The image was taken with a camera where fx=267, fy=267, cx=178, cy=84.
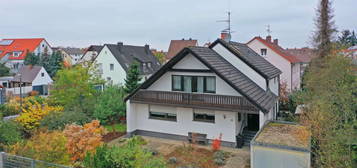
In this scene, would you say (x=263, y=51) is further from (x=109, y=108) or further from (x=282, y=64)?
(x=109, y=108)

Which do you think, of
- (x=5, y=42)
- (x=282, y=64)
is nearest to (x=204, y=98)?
(x=282, y=64)

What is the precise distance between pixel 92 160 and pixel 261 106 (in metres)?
9.41

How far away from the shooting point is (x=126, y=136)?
60.6 ft

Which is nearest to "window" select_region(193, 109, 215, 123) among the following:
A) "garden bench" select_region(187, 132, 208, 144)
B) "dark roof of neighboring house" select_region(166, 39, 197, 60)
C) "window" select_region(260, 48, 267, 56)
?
"garden bench" select_region(187, 132, 208, 144)

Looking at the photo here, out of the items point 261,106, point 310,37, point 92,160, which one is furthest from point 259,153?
point 310,37

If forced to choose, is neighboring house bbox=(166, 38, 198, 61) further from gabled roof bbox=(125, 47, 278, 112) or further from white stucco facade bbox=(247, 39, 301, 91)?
gabled roof bbox=(125, 47, 278, 112)

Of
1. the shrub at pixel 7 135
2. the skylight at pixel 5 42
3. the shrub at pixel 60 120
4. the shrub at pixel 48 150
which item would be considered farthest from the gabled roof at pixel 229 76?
the skylight at pixel 5 42

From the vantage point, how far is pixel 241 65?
17.8 meters

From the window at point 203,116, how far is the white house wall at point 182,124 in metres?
0.20

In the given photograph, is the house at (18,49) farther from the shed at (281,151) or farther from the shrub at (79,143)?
the shed at (281,151)

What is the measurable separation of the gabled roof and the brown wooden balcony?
0.50 metres

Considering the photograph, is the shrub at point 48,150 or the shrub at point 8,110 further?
the shrub at point 8,110

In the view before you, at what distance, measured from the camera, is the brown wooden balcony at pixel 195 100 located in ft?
49.5

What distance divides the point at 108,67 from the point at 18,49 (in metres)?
35.7
